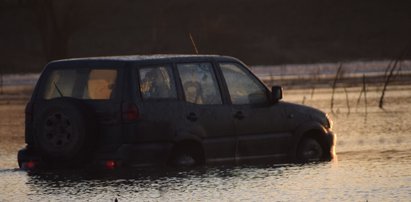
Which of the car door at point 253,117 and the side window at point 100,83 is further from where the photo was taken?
the car door at point 253,117

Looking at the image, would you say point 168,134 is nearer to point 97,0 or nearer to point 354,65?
point 354,65

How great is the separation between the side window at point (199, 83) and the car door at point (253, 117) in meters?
0.22

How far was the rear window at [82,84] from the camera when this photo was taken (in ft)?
48.1

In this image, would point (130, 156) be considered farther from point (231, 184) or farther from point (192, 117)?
point (231, 184)

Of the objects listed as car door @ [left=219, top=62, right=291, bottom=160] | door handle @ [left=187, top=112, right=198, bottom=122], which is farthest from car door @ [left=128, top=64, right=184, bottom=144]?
car door @ [left=219, top=62, right=291, bottom=160]

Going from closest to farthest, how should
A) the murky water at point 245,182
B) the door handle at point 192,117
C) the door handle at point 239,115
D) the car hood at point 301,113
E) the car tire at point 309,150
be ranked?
the murky water at point 245,182
the door handle at point 192,117
the door handle at point 239,115
the car hood at point 301,113
the car tire at point 309,150

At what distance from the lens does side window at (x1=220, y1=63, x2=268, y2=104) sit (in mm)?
15664

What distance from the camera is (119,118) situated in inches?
568

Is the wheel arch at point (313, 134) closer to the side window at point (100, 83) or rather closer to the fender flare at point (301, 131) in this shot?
the fender flare at point (301, 131)

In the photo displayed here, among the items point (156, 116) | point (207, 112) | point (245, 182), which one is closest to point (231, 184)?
point (245, 182)

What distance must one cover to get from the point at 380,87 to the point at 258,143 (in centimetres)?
2337

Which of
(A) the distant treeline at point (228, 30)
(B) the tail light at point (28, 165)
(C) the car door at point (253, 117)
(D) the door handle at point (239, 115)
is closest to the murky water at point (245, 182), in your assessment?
(B) the tail light at point (28, 165)

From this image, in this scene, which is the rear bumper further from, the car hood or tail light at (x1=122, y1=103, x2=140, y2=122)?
the car hood

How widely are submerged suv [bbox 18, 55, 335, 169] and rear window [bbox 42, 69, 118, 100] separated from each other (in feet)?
0.04
